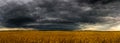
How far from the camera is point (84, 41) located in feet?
32.3

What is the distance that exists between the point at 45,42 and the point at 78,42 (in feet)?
3.48

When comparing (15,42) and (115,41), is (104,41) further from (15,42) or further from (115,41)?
(15,42)

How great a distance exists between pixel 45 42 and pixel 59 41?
0.45 metres

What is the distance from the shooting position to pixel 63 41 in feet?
32.5

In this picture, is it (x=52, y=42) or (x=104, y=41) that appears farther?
(x=104, y=41)

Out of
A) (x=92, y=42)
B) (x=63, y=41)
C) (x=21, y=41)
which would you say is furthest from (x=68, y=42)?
(x=21, y=41)

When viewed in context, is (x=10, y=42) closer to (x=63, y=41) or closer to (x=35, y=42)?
(x=35, y=42)

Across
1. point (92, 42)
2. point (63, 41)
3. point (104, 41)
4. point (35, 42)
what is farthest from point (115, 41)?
point (35, 42)

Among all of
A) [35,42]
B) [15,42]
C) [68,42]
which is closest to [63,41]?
[68,42]

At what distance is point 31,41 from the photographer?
32.6 ft

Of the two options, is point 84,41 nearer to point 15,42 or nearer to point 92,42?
point 92,42

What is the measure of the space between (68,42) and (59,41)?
30 cm

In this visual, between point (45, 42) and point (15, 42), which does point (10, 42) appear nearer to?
point (15, 42)

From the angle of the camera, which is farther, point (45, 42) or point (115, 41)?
point (115, 41)
